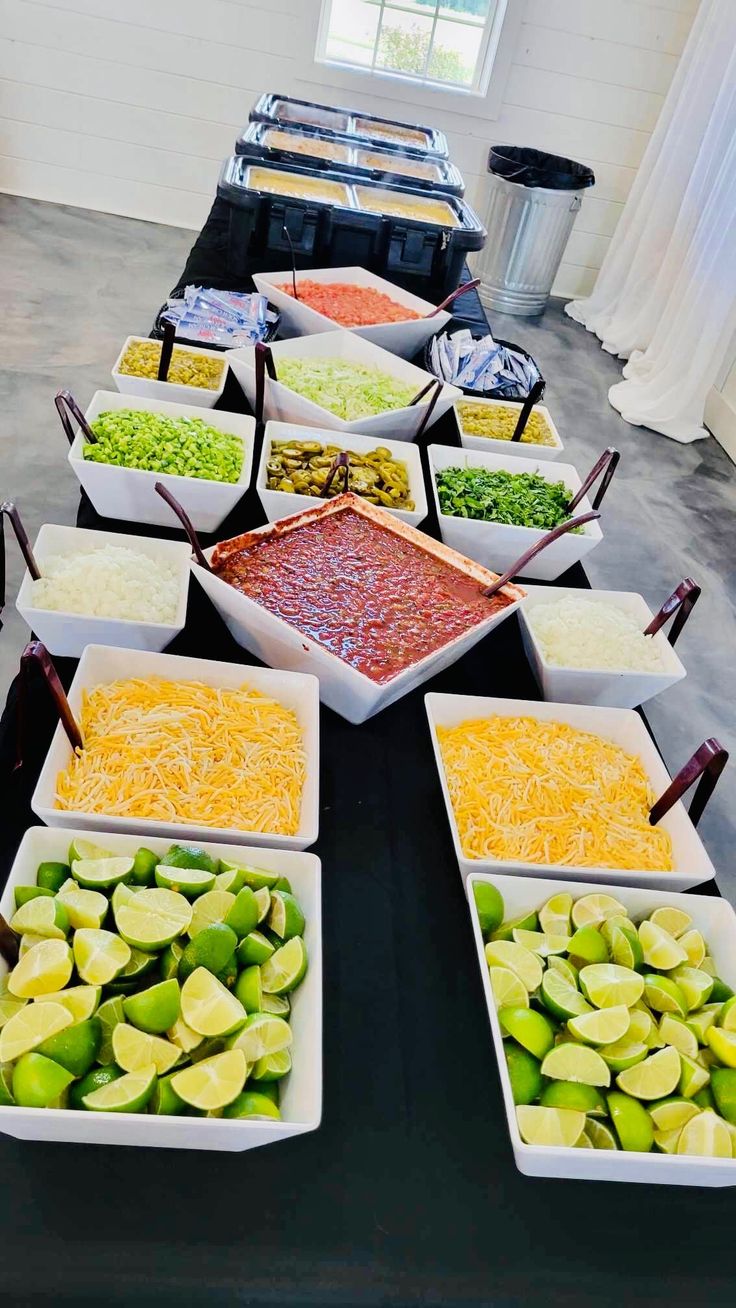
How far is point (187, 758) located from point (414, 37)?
4.80m

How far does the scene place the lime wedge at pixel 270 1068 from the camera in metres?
0.83

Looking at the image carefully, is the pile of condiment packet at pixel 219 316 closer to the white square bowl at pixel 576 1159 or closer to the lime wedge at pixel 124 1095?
the white square bowl at pixel 576 1159

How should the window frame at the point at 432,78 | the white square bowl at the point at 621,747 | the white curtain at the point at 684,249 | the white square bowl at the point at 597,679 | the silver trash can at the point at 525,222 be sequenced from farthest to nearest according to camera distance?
Result: the silver trash can at the point at 525,222, the window frame at the point at 432,78, the white curtain at the point at 684,249, the white square bowl at the point at 597,679, the white square bowl at the point at 621,747

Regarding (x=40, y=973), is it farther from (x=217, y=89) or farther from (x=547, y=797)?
(x=217, y=89)

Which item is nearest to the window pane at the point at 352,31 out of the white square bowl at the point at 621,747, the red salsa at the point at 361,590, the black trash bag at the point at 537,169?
the black trash bag at the point at 537,169

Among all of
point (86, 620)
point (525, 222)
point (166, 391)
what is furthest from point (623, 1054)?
point (525, 222)

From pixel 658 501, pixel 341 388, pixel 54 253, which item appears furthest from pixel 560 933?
pixel 54 253

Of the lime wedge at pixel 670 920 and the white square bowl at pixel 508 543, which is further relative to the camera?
the white square bowl at pixel 508 543

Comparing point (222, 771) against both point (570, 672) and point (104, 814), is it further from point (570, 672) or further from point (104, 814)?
point (570, 672)

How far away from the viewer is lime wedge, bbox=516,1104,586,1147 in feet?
2.73

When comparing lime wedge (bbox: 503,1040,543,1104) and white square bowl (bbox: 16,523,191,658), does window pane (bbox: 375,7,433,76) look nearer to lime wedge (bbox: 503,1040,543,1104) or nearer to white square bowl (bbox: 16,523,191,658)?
white square bowl (bbox: 16,523,191,658)

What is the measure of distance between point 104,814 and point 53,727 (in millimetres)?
229

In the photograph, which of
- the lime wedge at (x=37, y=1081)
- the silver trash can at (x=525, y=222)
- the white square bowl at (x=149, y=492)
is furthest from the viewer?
the silver trash can at (x=525, y=222)

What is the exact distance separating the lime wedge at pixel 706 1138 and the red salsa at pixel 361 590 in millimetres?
624
